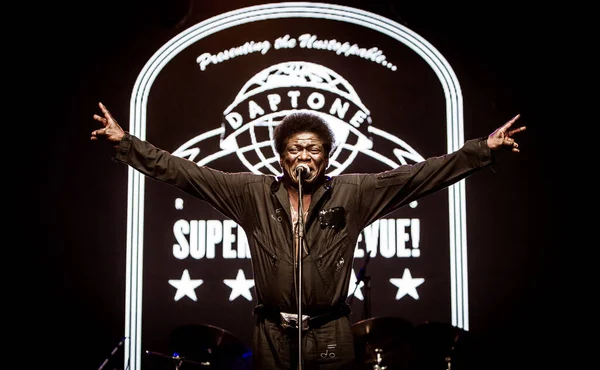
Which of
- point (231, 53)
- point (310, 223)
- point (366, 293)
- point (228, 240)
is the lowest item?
point (366, 293)

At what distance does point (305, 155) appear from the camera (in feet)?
8.52

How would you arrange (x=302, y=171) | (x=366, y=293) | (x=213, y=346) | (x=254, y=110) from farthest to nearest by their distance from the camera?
1. (x=254, y=110)
2. (x=366, y=293)
3. (x=213, y=346)
4. (x=302, y=171)

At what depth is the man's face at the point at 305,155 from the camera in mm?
2578

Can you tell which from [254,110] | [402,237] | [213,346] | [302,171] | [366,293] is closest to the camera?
[302,171]

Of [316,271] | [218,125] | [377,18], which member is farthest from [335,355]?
[377,18]

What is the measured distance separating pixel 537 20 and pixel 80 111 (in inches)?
146

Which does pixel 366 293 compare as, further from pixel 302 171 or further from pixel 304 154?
pixel 302 171

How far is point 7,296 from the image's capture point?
455 centimetres

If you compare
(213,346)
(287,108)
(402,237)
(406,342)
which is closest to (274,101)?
(287,108)

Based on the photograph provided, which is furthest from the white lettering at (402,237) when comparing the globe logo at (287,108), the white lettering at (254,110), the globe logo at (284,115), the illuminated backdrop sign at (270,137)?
the white lettering at (254,110)

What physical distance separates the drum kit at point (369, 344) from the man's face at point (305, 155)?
1.55 m

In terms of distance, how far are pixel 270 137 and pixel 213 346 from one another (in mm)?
1653

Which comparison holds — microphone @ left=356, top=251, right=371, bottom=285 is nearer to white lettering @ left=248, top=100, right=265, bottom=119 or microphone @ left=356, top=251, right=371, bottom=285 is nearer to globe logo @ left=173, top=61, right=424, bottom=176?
globe logo @ left=173, top=61, right=424, bottom=176

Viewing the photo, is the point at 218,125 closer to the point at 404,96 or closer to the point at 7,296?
the point at 404,96
